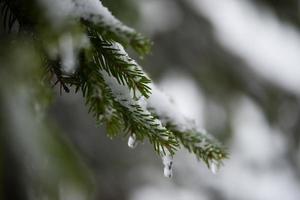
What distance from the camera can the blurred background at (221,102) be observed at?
396cm

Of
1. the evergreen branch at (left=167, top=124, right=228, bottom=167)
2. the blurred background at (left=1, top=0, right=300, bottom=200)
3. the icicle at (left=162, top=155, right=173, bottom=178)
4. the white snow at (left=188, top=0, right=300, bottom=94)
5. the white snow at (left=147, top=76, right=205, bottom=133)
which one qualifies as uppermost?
the white snow at (left=188, top=0, right=300, bottom=94)

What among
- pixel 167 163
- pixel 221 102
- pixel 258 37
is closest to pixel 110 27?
pixel 167 163

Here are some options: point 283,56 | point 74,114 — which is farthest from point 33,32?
point 283,56

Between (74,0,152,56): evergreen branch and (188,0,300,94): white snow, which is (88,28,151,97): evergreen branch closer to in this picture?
(74,0,152,56): evergreen branch

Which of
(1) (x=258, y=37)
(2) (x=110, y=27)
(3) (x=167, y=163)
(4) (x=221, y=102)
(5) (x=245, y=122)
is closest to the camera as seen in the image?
(2) (x=110, y=27)

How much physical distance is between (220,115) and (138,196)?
4.70 ft

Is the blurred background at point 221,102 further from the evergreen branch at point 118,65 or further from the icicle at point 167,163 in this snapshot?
the evergreen branch at point 118,65

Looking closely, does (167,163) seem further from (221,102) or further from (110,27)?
(221,102)

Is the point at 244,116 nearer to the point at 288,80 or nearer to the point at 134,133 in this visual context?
the point at 288,80

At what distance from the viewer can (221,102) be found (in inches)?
156

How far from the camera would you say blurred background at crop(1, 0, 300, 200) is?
396 centimetres

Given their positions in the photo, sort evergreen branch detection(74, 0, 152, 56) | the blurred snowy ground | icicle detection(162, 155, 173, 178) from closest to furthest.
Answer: evergreen branch detection(74, 0, 152, 56)
icicle detection(162, 155, 173, 178)
the blurred snowy ground

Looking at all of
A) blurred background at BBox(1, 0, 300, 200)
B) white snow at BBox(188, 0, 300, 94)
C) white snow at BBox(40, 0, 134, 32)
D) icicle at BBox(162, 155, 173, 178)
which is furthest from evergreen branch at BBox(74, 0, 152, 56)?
white snow at BBox(188, 0, 300, 94)

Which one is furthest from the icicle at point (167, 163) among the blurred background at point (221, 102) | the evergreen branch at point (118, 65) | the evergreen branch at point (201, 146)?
the blurred background at point (221, 102)
